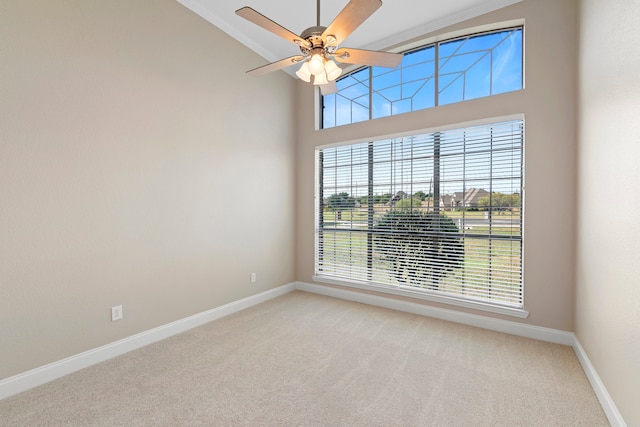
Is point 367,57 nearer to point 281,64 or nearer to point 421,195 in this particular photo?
point 281,64

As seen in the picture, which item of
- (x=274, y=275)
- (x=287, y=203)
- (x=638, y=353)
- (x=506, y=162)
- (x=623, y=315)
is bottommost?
(x=274, y=275)

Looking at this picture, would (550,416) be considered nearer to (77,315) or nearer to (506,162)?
(506,162)

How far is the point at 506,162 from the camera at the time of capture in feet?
9.51

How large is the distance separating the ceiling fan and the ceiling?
125 cm

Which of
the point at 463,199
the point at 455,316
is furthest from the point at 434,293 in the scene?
the point at 463,199

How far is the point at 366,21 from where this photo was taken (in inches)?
127

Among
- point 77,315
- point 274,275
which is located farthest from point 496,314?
point 77,315

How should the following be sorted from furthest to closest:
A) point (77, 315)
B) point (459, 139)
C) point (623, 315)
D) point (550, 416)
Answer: point (459, 139)
point (77, 315)
point (550, 416)
point (623, 315)

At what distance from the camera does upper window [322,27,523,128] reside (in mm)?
2977

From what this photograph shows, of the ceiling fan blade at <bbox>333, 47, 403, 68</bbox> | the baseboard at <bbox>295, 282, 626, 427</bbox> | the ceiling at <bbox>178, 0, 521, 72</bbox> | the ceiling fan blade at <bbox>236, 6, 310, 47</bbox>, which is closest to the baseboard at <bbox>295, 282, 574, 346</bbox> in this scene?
the baseboard at <bbox>295, 282, 626, 427</bbox>

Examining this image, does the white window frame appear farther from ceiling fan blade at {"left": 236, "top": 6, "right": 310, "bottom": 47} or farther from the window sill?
ceiling fan blade at {"left": 236, "top": 6, "right": 310, "bottom": 47}

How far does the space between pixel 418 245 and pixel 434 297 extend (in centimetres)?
62

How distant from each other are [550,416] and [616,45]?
230 centimetres

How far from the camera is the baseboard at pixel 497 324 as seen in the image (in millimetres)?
1772
